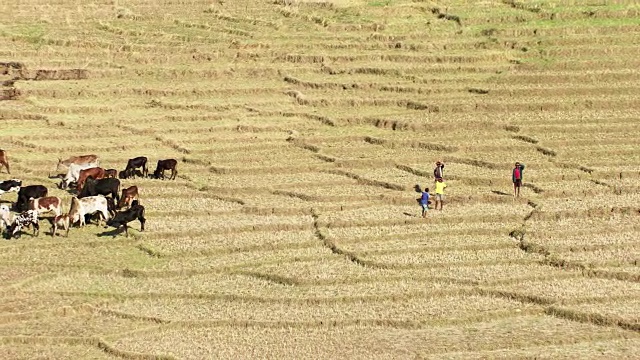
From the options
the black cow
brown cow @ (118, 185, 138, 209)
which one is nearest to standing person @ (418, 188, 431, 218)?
brown cow @ (118, 185, 138, 209)

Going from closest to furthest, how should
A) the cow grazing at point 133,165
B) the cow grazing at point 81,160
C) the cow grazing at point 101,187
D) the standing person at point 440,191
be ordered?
the cow grazing at point 101,187, the standing person at point 440,191, the cow grazing at point 81,160, the cow grazing at point 133,165

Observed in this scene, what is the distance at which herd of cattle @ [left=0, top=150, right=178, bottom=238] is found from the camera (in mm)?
33781

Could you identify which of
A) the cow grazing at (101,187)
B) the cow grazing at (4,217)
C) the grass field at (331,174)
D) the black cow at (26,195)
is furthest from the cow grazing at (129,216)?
the black cow at (26,195)

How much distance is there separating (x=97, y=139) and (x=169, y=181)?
601 centimetres

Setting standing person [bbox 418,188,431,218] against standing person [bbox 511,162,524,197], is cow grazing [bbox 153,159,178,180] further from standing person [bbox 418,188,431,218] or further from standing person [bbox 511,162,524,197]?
standing person [bbox 511,162,524,197]

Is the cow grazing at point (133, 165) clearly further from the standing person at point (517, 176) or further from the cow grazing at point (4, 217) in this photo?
the standing person at point (517, 176)

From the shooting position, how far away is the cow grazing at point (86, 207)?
3419 cm

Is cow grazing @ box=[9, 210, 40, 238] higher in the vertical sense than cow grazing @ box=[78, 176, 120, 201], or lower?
lower

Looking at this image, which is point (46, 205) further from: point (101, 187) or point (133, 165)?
point (133, 165)

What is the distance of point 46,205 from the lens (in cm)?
3428

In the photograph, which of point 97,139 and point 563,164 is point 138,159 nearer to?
point 97,139

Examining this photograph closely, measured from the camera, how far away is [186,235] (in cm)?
3412

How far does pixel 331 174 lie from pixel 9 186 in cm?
965

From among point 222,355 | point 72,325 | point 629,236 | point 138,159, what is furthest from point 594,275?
point 138,159
